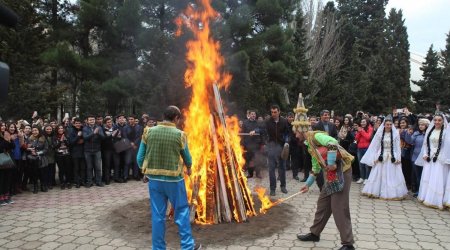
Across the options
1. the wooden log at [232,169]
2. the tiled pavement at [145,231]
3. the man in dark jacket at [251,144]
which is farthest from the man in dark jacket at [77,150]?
the wooden log at [232,169]

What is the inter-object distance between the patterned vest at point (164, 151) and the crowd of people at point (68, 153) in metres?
5.10

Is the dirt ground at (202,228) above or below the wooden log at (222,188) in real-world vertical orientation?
below

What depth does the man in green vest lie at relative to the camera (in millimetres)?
5070

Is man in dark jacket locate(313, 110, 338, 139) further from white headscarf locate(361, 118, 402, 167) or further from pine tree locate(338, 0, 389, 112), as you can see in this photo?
pine tree locate(338, 0, 389, 112)

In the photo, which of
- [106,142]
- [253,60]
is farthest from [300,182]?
[253,60]

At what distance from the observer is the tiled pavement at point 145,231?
5730mm

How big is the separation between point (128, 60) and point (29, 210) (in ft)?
42.2

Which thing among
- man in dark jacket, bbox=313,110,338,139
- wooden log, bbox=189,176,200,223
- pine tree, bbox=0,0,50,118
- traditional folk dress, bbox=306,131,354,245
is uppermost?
pine tree, bbox=0,0,50,118

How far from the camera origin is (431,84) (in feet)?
108

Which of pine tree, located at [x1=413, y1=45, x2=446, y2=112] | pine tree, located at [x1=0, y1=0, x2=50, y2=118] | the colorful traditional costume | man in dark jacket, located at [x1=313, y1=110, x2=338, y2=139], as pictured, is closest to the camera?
the colorful traditional costume

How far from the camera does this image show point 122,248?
5570 mm

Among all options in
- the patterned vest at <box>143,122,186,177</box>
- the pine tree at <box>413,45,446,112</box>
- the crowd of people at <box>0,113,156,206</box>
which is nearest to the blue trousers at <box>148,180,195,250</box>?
the patterned vest at <box>143,122,186,177</box>

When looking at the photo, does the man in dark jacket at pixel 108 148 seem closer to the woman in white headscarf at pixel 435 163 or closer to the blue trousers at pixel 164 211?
the blue trousers at pixel 164 211

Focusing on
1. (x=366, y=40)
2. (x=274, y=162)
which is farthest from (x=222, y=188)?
(x=366, y=40)
